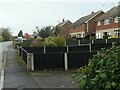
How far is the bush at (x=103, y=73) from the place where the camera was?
3.40 metres

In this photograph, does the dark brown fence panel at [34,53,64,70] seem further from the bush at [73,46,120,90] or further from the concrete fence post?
the bush at [73,46,120,90]

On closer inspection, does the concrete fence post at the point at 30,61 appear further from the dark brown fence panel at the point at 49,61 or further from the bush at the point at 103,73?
the bush at the point at 103,73

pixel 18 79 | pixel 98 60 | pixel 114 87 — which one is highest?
pixel 98 60

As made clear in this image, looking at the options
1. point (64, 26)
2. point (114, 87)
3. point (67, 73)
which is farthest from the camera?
point (64, 26)

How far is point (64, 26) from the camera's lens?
95.8 meters

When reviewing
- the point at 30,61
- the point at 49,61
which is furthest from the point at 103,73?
the point at 30,61

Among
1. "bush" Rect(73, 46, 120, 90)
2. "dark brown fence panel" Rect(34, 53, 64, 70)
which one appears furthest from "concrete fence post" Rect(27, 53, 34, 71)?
"bush" Rect(73, 46, 120, 90)

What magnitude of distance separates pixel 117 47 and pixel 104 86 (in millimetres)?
657

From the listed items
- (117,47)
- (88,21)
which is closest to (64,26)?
(88,21)

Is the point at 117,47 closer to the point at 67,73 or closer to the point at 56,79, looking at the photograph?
the point at 56,79

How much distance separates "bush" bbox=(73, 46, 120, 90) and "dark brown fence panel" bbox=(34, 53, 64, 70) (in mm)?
10969

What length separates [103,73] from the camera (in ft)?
11.3

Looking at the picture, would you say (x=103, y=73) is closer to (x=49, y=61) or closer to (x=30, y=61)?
(x=49, y=61)

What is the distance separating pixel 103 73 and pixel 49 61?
11.6 metres
